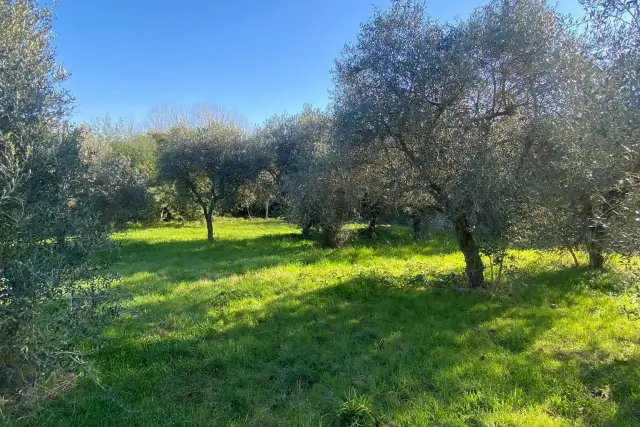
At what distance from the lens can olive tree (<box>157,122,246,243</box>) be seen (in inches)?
800

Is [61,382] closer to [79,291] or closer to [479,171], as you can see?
[79,291]

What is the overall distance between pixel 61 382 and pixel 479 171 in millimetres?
7611

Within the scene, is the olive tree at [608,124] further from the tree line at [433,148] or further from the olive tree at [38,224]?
the olive tree at [38,224]

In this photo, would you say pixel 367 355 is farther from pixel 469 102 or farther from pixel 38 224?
pixel 469 102

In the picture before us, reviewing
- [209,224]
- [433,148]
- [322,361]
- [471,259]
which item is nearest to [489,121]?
[433,148]

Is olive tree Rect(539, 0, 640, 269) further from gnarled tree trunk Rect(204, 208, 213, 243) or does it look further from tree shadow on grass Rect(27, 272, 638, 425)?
gnarled tree trunk Rect(204, 208, 213, 243)

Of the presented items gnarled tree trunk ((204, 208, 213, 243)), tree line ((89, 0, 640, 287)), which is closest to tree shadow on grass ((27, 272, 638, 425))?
tree line ((89, 0, 640, 287))

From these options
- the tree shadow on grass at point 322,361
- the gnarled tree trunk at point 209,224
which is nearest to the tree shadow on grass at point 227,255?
the gnarled tree trunk at point 209,224

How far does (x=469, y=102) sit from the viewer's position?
27.6ft

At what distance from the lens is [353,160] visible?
31.4ft

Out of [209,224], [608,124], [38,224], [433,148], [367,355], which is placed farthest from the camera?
[209,224]

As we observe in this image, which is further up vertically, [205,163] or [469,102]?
[205,163]

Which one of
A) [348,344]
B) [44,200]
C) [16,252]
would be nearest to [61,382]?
[16,252]

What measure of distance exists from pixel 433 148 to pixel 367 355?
15.2ft
